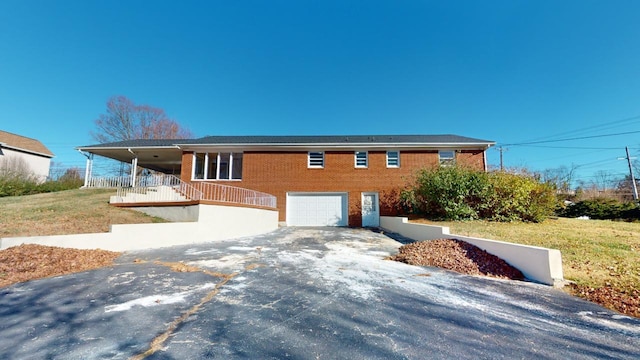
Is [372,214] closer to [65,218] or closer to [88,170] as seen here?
[65,218]

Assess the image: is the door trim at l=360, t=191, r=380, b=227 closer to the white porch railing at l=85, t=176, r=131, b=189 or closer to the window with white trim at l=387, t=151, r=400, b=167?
the window with white trim at l=387, t=151, r=400, b=167

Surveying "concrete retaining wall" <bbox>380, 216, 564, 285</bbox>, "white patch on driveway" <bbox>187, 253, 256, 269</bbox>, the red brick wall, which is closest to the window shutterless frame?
the red brick wall

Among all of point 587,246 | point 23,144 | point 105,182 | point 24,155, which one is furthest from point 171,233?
point 23,144

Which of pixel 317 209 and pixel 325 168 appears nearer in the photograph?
pixel 317 209

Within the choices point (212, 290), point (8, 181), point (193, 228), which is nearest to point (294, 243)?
point (193, 228)

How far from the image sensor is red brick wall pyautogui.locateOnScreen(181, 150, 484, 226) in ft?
51.1

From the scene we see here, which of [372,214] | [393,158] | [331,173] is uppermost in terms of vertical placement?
[393,158]

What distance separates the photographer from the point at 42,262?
5270mm

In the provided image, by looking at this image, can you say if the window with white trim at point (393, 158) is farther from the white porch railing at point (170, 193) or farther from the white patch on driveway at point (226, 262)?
the white patch on driveway at point (226, 262)

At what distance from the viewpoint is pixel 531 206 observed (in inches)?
404

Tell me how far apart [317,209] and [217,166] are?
6.64 m

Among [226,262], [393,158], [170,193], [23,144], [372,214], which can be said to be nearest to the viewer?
[226,262]

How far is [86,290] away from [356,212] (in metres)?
12.7

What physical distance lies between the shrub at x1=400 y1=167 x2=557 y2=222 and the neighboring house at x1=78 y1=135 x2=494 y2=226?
4.31 m
